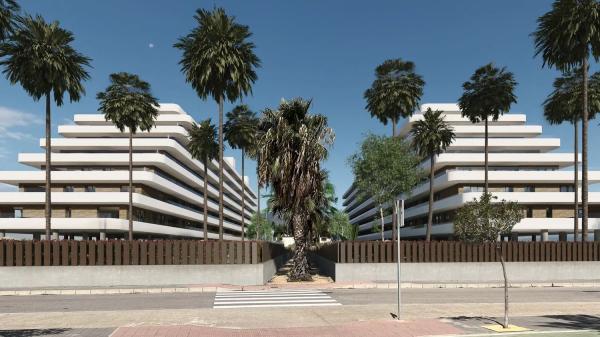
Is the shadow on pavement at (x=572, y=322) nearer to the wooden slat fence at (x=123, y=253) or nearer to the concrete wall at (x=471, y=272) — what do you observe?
the concrete wall at (x=471, y=272)

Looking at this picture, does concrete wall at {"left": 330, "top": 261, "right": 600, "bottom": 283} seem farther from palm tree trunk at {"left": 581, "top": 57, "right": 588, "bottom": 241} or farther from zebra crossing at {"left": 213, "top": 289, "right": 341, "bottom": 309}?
palm tree trunk at {"left": 581, "top": 57, "right": 588, "bottom": 241}

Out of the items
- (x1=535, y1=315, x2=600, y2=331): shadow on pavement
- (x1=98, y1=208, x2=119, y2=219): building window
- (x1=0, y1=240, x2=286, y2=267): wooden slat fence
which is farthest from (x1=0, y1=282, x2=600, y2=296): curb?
(x1=98, y1=208, x2=119, y2=219): building window

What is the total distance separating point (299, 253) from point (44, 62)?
21.8 m

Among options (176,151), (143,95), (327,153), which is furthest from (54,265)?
(176,151)

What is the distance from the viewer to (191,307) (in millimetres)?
16281

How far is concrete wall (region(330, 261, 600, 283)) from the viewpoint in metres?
25.2

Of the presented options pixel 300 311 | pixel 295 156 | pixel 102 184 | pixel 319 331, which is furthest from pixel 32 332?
pixel 102 184

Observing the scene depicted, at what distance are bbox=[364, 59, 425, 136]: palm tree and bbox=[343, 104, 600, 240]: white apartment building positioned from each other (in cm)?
745

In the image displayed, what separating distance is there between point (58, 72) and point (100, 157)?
3448cm

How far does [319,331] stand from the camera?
1158 centimetres

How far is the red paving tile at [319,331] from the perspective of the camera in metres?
11.2

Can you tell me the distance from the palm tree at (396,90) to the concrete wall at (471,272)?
2549 cm

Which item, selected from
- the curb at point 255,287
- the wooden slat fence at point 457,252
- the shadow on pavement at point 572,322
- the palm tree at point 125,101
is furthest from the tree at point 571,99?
the palm tree at point 125,101

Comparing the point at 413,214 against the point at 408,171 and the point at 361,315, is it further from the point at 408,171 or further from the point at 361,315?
the point at 361,315
